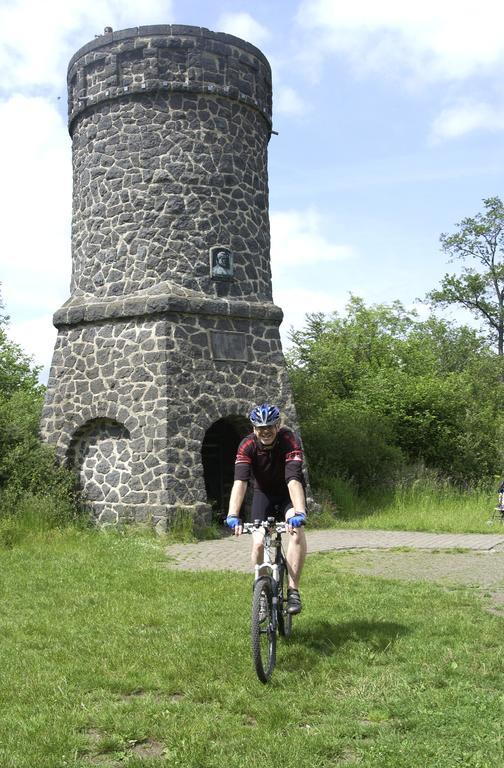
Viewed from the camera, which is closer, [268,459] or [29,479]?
[268,459]

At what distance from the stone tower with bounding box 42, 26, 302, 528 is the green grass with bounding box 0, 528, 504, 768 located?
226 inches

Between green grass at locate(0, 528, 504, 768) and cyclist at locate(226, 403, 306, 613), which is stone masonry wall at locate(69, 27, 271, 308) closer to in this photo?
green grass at locate(0, 528, 504, 768)

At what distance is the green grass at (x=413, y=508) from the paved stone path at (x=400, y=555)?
0.83 m

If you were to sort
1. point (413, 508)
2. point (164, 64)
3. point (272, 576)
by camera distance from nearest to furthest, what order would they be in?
point (272, 576), point (164, 64), point (413, 508)

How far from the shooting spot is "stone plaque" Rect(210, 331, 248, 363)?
15.0 meters

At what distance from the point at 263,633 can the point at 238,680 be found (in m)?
0.45

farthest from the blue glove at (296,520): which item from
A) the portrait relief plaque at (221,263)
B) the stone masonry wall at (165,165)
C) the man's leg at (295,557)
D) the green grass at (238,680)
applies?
the portrait relief plaque at (221,263)

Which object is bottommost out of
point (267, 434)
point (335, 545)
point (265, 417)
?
point (335, 545)

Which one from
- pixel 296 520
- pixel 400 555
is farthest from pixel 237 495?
pixel 400 555

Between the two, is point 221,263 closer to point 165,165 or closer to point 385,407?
point 165,165

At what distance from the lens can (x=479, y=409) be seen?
928 inches

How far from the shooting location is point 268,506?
A: 6422 mm

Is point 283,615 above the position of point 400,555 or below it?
above

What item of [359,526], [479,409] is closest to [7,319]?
[479,409]
